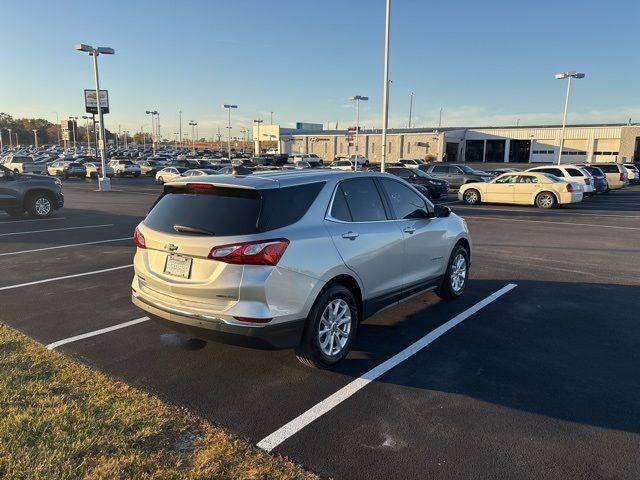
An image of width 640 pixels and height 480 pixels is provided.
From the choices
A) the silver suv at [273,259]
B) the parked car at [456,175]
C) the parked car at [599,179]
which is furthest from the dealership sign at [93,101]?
the silver suv at [273,259]

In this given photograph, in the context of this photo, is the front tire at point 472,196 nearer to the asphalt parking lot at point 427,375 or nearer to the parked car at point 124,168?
the asphalt parking lot at point 427,375

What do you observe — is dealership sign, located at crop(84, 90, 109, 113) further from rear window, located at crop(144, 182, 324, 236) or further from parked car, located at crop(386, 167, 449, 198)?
rear window, located at crop(144, 182, 324, 236)

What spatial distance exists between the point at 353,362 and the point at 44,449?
8.37 ft

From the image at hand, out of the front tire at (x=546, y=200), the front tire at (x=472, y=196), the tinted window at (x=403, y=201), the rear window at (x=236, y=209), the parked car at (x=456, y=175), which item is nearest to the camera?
the rear window at (x=236, y=209)

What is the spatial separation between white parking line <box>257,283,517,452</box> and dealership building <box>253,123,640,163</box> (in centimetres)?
6511

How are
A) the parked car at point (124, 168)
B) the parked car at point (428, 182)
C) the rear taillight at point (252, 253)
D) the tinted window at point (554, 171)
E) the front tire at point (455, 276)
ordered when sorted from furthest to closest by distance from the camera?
1. the parked car at point (124, 168)
2. the parked car at point (428, 182)
3. the tinted window at point (554, 171)
4. the front tire at point (455, 276)
5. the rear taillight at point (252, 253)

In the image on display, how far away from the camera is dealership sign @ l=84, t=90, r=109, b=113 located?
3062 cm

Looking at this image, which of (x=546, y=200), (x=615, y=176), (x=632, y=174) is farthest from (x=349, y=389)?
(x=632, y=174)

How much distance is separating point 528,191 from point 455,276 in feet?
51.4


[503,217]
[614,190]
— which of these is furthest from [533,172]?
[614,190]

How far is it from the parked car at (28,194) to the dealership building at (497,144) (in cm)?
5905

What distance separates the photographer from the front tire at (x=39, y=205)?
48.6 ft

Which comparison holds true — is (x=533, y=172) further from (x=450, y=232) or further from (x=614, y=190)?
(x=450, y=232)

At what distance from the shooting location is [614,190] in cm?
3127
